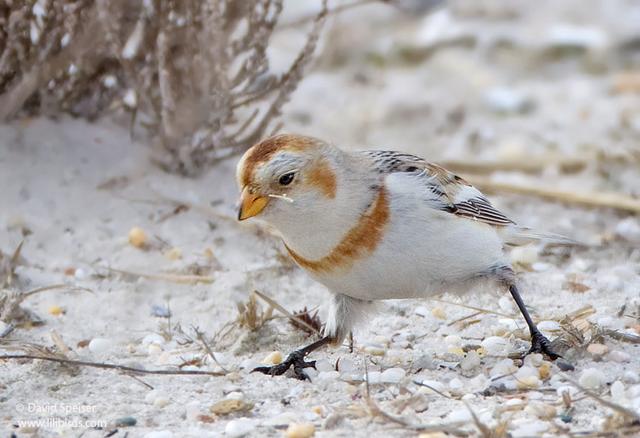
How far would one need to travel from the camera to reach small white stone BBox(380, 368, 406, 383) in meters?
3.59

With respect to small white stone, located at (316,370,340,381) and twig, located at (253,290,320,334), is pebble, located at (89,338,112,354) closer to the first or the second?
twig, located at (253,290,320,334)

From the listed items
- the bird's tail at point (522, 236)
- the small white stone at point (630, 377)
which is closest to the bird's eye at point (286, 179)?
the bird's tail at point (522, 236)

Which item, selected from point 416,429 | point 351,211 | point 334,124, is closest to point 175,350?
point 351,211

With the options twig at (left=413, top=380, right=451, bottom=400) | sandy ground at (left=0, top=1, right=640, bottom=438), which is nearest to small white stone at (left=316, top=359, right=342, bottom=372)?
sandy ground at (left=0, top=1, right=640, bottom=438)

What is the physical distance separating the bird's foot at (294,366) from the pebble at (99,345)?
2.12 ft

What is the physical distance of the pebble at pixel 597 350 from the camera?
146 inches

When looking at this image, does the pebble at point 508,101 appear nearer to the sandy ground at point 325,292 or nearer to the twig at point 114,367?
the sandy ground at point 325,292

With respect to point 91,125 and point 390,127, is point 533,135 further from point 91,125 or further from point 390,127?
point 91,125

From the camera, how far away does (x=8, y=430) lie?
3248 millimetres

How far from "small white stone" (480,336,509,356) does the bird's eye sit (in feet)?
3.13

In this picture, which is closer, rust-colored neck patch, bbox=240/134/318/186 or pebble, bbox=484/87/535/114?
rust-colored neck patch, bbox=240/134/318/186

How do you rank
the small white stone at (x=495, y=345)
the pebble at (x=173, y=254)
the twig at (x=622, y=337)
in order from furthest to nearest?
1. the pebble at (x=173, y=254)
2. the small white stone at (x=495, y=345)
3. the twig at (x=622, y=337)

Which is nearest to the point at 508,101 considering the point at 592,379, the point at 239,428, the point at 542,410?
the point at 592,379

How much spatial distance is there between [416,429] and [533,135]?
423 cm
